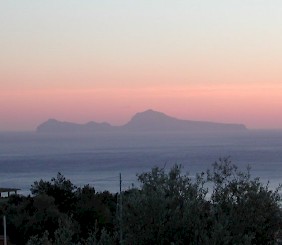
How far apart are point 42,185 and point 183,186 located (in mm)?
20565

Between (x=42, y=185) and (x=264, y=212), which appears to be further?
(x=42, y=185)

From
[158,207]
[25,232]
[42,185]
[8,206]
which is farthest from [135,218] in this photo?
[42,185]

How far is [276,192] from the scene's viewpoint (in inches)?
444

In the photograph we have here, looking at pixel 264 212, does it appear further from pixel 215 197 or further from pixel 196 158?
pixel 196 158

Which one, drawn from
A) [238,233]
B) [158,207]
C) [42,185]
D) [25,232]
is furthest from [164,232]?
[42,185]

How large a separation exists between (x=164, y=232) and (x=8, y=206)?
18.6m

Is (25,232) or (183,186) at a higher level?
(183,186)

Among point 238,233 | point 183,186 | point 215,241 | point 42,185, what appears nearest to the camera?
point 215,241

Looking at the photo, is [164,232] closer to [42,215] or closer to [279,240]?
[279,240]

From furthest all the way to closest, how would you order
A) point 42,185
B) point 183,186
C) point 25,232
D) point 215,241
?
point 42,185
point 25,232
point 183,186
point 215,241

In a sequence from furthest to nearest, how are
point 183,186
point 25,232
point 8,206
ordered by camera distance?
point 8,206
point 25,232
point 183,186

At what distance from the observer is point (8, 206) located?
27.6 metres

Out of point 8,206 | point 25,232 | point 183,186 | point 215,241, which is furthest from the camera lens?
point 8,206

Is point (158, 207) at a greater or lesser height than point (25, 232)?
greater
